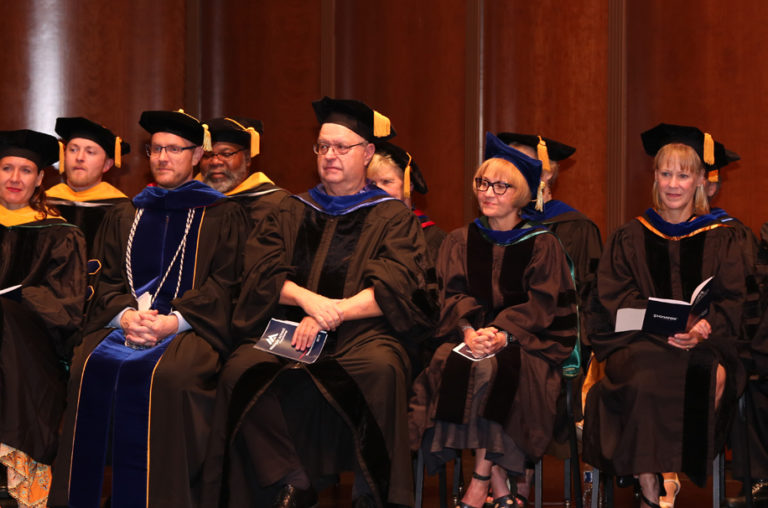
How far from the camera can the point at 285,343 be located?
14.2 feet

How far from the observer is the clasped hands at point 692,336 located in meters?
4.36

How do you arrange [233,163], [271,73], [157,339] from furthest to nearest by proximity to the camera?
1. [271,73]
2. [233,163]
3. [157,339]

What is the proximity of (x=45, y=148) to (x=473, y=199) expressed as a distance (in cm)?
366

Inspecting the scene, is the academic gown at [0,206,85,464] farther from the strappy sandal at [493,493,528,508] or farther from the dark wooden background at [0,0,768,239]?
the dark wooden background at [0,0,768,239]

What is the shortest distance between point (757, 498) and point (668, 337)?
3.45 feet

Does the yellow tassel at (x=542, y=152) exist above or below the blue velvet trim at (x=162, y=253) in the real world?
above

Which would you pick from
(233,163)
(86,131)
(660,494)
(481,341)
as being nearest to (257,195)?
(233,163)

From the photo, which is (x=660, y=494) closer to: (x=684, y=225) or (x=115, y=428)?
(x=684, y=225)

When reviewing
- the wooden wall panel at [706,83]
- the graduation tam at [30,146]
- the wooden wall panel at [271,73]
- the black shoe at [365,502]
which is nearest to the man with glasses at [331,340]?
the black shoe at [365,502]

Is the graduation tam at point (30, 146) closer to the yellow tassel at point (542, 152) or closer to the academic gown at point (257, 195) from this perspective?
the academic gown at point (257, 195)

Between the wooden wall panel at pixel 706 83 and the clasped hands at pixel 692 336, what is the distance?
2.57 m

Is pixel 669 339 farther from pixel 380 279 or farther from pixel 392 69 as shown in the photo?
pixel 392 69

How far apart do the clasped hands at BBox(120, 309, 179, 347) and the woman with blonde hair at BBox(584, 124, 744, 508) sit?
2.10 metres

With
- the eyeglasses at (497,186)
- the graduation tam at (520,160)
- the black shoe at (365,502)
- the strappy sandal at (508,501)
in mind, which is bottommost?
the strappy sandal at (508,501)
